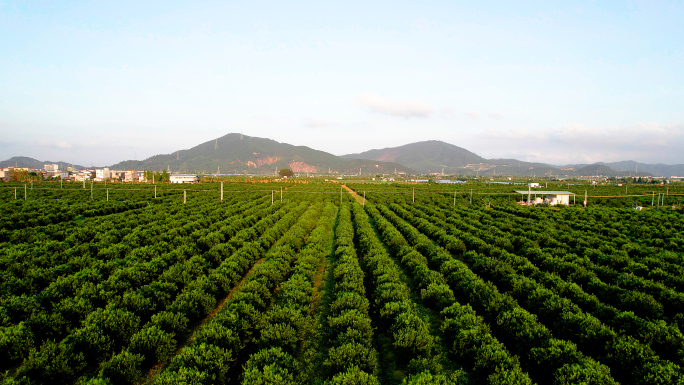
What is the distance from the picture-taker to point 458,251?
56.6ft

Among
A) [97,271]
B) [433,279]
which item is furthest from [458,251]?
[97,271]

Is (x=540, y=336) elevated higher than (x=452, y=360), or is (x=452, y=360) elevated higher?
(x=540, y=336)

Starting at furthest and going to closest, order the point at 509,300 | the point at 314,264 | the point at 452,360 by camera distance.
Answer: the point at 314,264, the point at 509,300, the point at 452,360

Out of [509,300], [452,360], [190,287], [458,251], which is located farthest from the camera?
[458,251]

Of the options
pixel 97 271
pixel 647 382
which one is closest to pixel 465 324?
pixel 647 382

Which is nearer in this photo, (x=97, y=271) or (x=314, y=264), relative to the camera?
(x=97, y=271)

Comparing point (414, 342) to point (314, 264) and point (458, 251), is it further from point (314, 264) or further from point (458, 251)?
point (458, 251)

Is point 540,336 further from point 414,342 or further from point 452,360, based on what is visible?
point 414,342

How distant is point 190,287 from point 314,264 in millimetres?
4781

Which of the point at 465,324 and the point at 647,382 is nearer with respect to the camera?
the point at 647,382

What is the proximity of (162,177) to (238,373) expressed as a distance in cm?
10887

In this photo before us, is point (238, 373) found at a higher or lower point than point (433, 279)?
lower

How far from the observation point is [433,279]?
11.0 meters

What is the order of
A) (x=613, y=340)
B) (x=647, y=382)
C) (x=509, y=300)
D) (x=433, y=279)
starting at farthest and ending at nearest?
(x=433, y=279) < (x=509, y=300) < (x=613, y=340) < (x=647, y=382)
